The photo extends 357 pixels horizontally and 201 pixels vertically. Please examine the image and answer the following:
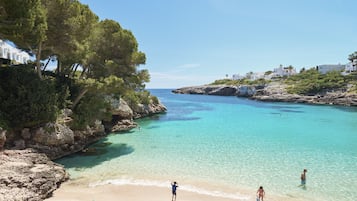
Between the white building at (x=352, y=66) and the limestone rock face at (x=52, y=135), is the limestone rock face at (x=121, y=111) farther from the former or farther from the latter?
the white building at (x=352, y=66)

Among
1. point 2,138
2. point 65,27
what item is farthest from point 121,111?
point 2,138

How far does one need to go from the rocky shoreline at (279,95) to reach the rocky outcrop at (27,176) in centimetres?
7706

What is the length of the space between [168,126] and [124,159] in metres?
16.1

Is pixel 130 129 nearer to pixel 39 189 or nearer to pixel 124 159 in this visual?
pixel 124 159

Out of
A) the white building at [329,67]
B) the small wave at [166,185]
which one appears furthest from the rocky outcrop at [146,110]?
the white building at [329,67]

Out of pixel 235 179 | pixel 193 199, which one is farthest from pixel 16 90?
pixel 235 179

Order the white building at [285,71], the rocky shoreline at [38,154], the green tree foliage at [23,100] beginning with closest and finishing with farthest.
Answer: the rocky shoreline at [38,154] → the green tree foliage at [23,100] → the white building at [285,71]

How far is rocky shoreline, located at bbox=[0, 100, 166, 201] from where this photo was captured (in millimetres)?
12086

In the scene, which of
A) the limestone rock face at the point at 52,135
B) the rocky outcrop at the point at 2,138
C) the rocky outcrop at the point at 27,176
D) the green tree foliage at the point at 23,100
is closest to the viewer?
the rocky outcrop at the point at 27,176

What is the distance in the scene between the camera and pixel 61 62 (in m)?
26.0

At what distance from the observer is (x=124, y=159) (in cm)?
1995

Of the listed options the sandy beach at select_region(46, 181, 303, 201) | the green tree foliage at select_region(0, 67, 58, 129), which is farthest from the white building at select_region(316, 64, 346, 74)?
the green tree foliage at select_region(0, 67, 58, 129)

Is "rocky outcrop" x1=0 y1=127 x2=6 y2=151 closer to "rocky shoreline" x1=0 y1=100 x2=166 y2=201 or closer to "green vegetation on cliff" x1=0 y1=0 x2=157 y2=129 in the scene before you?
"rocky shoreline" x1=0 y1=100 x2=166 y2=201

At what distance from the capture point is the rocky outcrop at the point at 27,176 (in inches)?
459
